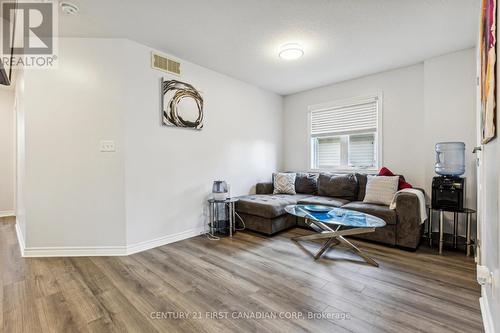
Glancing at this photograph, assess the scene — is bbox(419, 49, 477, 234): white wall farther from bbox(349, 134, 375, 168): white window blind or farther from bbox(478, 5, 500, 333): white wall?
bbox(478, 5, 500, 333): white wall

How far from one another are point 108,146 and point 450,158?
13.6ft

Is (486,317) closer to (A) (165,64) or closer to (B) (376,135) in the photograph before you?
(B) (376,135)

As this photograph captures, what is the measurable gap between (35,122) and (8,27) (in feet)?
3.18

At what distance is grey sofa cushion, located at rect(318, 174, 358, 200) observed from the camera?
12.2 ft

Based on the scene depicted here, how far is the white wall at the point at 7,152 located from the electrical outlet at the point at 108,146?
3426mm

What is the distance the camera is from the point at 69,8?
2.12 metres

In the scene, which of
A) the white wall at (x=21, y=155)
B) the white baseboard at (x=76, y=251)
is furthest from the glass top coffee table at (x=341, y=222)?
the white wall at (x=21, y=155)

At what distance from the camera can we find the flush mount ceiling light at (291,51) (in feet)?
9.24

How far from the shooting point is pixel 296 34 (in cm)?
259

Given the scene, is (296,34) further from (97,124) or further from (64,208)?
(64,208)

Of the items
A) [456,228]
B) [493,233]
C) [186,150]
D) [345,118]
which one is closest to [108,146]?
[186,150]

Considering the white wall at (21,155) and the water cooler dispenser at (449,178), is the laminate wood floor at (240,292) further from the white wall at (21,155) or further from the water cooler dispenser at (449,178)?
the water cooler dispenser at (449,178)

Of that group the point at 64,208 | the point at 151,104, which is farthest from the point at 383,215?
the point at 64,208

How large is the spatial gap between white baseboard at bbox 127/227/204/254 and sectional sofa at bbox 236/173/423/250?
72cm
